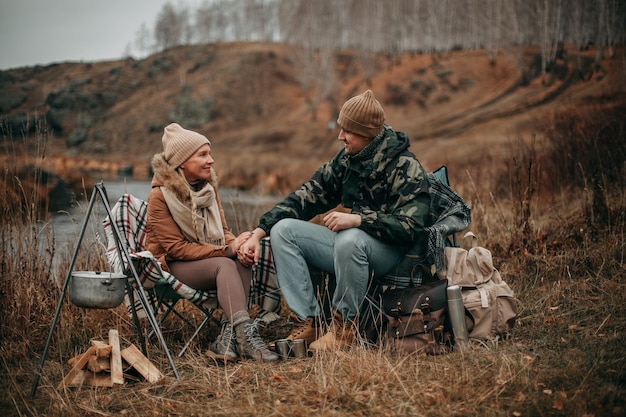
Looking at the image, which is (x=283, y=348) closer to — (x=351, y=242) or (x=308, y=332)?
(x=308, y=332)

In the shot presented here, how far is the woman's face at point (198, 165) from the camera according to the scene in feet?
11.4

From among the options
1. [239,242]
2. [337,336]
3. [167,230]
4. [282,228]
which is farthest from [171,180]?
[337,336]

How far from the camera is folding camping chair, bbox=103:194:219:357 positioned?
10.5 ft

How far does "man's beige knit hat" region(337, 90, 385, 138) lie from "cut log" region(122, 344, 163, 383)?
5.24 feet

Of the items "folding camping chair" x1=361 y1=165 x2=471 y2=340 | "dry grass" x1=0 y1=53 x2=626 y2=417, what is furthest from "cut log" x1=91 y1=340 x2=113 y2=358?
"folding camping chair" x1=361 y1=165 x2=471 y2=340

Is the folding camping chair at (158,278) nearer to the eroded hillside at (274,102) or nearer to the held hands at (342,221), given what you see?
the held hands at (342,221)

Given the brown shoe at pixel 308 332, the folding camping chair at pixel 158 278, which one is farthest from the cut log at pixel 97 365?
the brown shoe at pixel 308 332

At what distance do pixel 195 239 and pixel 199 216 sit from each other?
0.14 m

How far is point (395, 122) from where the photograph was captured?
3052 centimetres

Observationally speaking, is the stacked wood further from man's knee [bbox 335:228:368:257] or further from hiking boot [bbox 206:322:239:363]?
man's knee [bbox 335:228:368:257]

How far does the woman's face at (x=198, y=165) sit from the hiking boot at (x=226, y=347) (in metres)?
0.87

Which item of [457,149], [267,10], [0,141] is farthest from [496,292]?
[267,10]

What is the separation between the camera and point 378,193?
347 cm

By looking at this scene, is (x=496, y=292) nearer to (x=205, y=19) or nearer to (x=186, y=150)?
(x=186, y=150)
